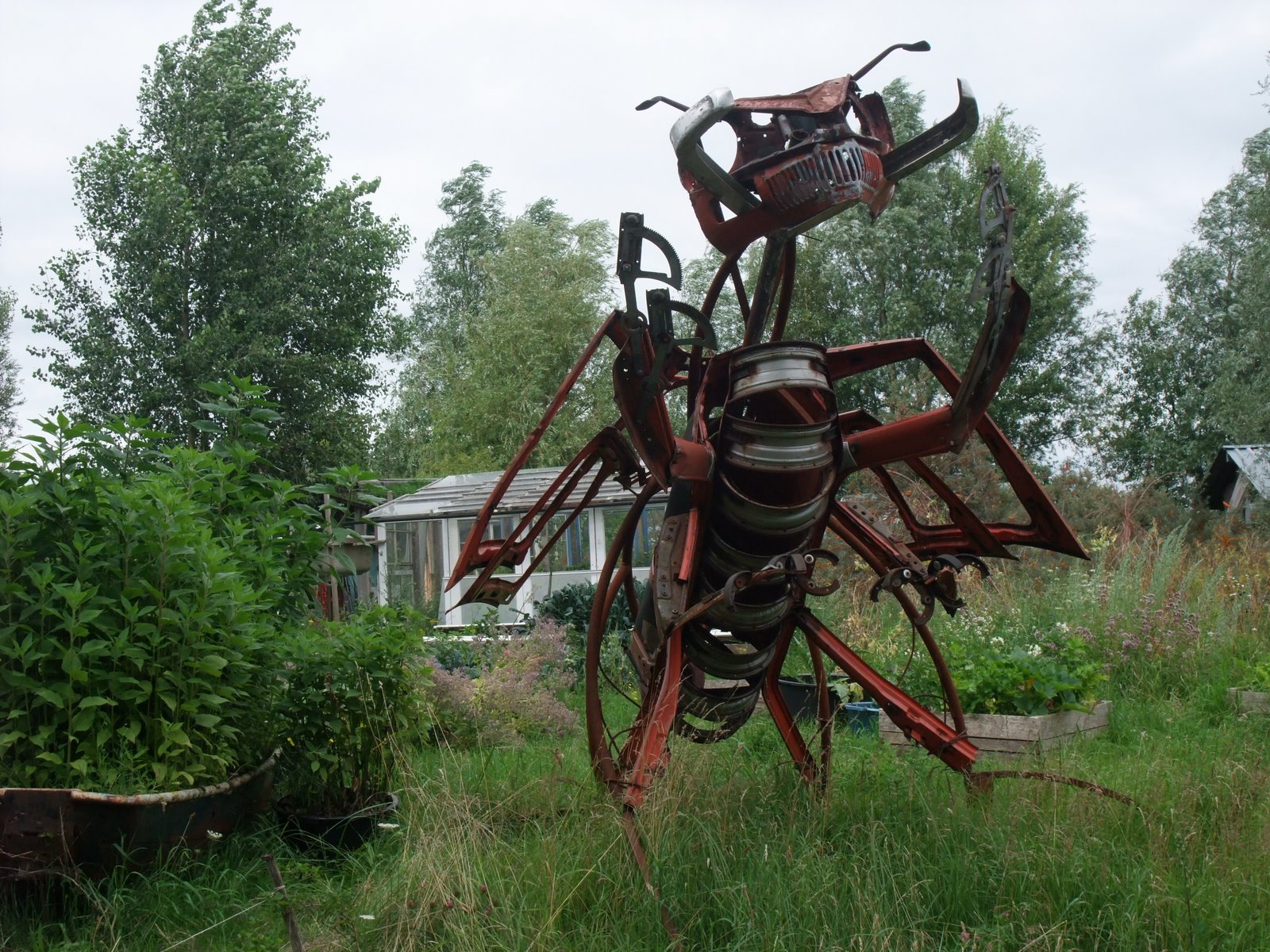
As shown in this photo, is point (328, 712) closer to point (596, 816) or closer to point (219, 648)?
point (219, 648)

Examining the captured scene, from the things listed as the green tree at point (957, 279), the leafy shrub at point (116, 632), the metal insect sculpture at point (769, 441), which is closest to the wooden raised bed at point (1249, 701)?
the metal insect sculpture at point (769, 441)

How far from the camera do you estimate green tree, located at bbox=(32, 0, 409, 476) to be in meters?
19.5

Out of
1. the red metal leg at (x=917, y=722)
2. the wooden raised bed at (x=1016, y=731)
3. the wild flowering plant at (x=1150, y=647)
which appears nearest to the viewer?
the red metal leg at (x=917, y=722)

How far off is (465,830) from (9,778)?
5.03ft

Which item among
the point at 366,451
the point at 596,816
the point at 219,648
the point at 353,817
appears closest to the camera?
the point at 596,816

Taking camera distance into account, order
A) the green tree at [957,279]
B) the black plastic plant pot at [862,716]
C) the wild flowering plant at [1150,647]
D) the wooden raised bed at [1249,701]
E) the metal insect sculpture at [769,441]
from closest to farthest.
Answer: the metal insect sculpture at [769,441] → the wooden raised bed at [1249,701] → the black plastic plant pot at [862,716] → the wild flowering plant at [1150,647] → the green tree at [957,279]

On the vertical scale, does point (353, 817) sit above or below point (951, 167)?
below

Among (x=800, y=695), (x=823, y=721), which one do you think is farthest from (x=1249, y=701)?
(x=823, y=721)

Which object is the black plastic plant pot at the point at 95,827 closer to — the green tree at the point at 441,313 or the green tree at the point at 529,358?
the green tree at the point at 529,358

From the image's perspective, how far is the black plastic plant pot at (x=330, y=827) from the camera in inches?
181

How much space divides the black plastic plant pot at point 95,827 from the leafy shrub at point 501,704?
1.56m

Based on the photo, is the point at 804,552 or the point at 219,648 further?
the point at 219,648

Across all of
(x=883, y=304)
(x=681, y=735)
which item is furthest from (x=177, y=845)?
(x=883, y=304)

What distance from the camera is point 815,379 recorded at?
3.29 metres
